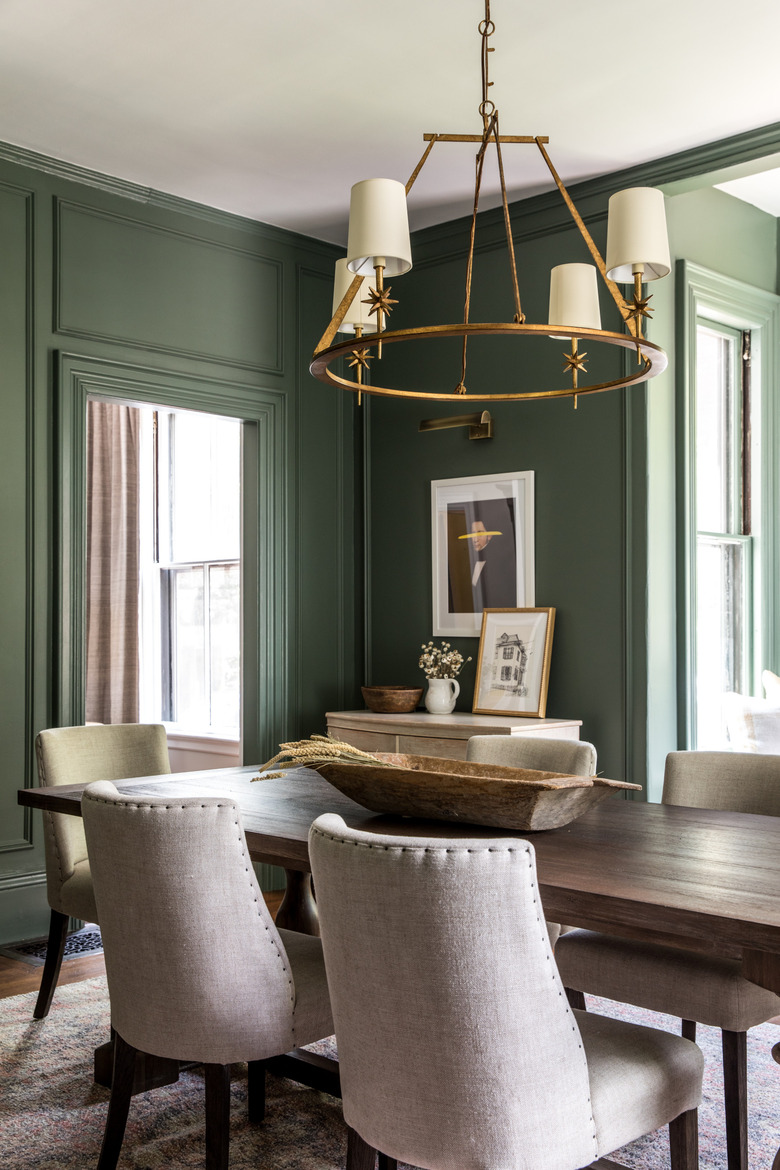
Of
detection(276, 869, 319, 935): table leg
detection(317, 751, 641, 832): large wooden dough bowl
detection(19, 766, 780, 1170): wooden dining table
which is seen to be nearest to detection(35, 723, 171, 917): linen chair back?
detection(19, 766, 780, 1170): wooden dining table

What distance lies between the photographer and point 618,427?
4371mm

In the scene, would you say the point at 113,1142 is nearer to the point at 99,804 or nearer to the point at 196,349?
the point at 99,804

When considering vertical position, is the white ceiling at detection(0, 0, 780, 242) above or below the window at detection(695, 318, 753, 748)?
above

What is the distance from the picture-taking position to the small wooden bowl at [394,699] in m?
4.75

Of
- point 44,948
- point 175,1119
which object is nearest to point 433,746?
point 44,948

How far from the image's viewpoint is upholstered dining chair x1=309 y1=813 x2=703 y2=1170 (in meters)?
1.43

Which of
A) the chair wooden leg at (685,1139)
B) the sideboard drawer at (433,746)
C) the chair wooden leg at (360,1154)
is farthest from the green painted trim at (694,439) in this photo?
the chair wooden leg at (360,1154)

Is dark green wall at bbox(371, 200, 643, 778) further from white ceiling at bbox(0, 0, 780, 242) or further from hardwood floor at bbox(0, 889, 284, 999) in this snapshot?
hardwood floor at bbox(0, 889, 284, 999)

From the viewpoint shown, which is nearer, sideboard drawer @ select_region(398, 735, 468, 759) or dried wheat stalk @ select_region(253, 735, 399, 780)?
dried wheat stalk @ select_region(253, 735, 399, 780)

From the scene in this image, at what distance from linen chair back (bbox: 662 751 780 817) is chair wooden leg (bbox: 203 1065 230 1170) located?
4.32 ft

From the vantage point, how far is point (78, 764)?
3344 millimetres

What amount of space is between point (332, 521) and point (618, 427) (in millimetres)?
1495

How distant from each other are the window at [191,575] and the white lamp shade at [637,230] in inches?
150

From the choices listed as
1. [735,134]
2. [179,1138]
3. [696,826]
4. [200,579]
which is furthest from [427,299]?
[179,1138]
